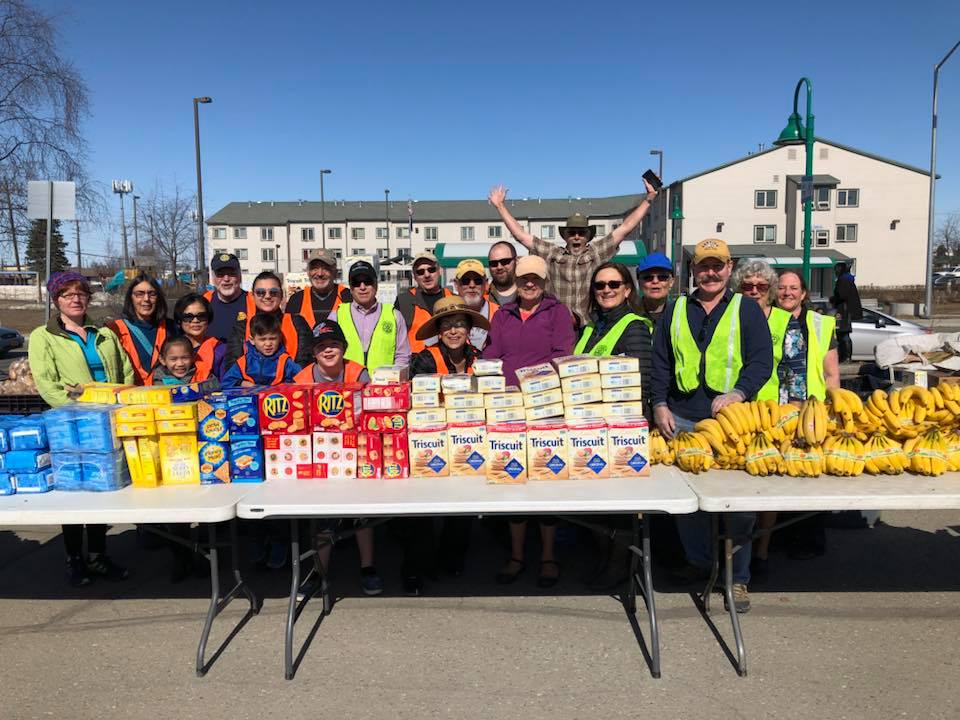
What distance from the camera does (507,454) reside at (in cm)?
349

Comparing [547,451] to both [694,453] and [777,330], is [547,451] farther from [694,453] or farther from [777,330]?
[777,330]

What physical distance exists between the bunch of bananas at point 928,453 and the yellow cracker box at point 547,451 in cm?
175

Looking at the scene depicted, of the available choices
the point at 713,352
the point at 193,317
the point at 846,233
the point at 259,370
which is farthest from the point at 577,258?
the point at 846,233

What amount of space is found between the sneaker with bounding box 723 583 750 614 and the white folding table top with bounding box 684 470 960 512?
861 millimetres

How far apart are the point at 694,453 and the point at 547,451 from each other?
2.44 ft

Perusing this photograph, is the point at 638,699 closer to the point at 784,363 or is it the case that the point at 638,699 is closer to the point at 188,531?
the point at 784,363

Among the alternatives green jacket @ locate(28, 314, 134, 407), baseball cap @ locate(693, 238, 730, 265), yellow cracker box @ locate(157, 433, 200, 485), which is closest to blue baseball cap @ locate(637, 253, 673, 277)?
baseball cap @ locate(693, 238, 730, 265)

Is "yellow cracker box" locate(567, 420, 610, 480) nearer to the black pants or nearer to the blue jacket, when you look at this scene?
the blue jacket

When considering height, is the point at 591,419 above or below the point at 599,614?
above

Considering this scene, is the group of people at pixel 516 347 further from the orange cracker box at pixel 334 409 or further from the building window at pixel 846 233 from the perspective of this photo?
the building window at pixel 846 233

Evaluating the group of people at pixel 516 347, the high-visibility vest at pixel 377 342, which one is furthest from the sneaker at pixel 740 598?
the high-visibility vest at pixel 377 342

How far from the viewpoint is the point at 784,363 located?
4.39m

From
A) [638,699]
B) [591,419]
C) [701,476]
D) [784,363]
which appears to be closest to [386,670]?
[638,699]

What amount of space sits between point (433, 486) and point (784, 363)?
2.43 meters
